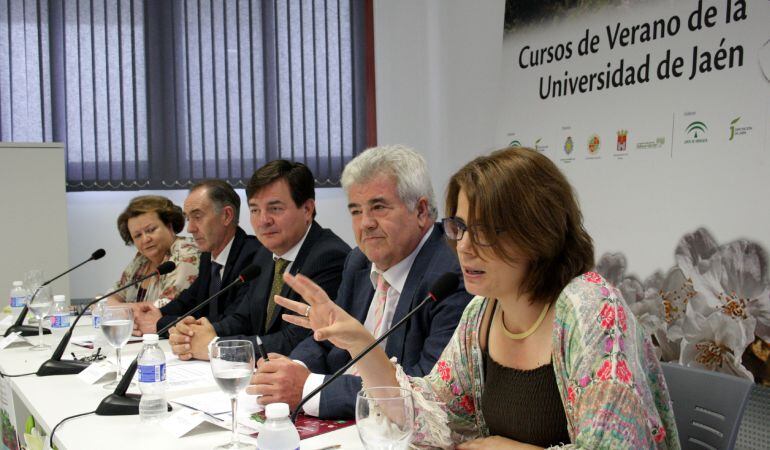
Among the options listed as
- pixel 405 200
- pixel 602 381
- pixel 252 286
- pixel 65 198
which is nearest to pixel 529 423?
pixel 602 381

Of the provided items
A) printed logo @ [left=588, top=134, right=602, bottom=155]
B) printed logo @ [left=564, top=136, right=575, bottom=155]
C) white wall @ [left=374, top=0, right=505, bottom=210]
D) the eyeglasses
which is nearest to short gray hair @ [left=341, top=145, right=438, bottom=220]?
the eyeglasses

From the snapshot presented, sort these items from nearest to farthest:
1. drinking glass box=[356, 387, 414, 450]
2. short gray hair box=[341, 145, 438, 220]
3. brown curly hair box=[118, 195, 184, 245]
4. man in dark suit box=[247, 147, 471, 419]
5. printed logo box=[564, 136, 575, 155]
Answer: drinking glass box=[356, 387, 414, 450] → man in dark suit box=[247, 147, 471, 419] → short gray hair box=[341, 145, 438, 220] → printed logo box=[564, 136, 575, 155] → brown curly hair box=[118, 195, 184, 245]

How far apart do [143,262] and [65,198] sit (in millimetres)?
871

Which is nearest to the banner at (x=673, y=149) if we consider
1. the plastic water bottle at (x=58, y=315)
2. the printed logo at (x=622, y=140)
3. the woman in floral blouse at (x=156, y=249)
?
the printed logo at (x=622, y=140)

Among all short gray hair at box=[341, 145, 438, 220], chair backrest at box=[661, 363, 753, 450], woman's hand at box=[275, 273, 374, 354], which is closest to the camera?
chair backrest at box=[661, 363, 753, 450]

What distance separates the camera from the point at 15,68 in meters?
5.02

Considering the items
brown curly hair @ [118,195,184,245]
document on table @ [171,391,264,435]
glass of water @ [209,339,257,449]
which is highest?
brown curly hair @ [118,195,184,245]

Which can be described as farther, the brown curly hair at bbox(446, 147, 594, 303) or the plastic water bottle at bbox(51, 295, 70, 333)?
the plastic water bottle at bbox(51, 295, 70, 333)

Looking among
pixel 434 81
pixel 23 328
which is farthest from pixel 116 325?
pixel 434 81

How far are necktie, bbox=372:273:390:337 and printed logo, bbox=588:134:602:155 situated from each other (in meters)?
1.75

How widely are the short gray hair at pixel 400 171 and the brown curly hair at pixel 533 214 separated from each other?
78 cm

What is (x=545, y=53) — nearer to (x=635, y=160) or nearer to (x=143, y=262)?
(x=635, y=160)

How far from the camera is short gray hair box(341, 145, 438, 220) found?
2387 millimetres

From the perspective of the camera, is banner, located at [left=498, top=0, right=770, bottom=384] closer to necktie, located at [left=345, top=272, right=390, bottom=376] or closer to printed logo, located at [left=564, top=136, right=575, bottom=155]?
printed logo, located at [left=564, top=136, right=575, bottom=155]
